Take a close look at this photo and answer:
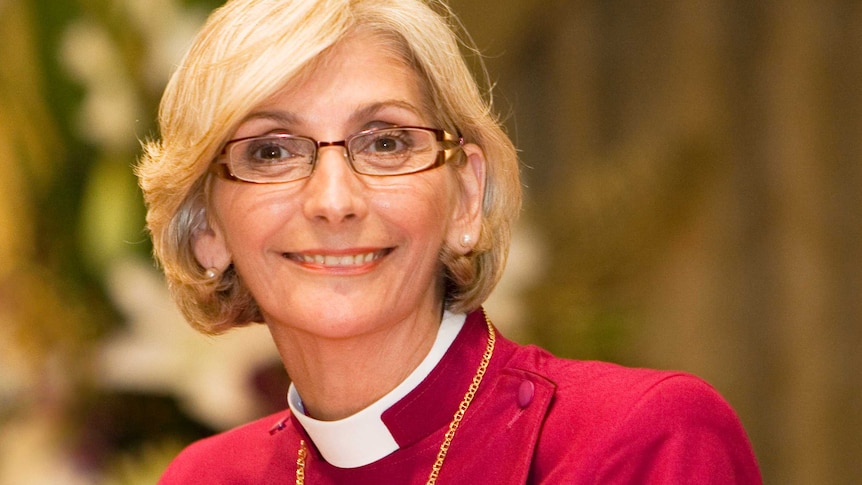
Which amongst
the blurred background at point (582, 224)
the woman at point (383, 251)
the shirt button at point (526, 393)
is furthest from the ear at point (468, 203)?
the blurred background at point (582, 224)

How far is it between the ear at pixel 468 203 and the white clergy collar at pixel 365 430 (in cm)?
14

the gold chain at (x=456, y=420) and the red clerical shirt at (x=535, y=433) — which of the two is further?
the gold chain at (x=456, y=420)

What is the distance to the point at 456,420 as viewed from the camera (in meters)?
1.76

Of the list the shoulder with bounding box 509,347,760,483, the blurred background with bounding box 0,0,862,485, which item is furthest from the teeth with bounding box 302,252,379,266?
the blurred background with bounding box 0,0,862,485

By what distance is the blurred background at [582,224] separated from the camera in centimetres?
263

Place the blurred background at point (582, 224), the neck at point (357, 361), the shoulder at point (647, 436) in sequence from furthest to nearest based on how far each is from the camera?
the blurred background at point (582, 224) → the neck at point (357, 361) → the shoulder at point (647, 436)

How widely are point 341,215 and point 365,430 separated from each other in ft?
1.09

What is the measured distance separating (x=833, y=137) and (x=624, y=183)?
2.19ft

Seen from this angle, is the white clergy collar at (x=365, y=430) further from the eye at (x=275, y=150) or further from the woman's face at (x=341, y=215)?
the eye at (x=275, y=150)

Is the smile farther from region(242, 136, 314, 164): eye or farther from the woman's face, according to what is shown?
region(242, 136, 314, 164): eye

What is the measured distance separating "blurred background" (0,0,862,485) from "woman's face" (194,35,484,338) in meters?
0.89

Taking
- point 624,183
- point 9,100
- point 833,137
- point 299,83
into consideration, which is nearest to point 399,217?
point 299,83

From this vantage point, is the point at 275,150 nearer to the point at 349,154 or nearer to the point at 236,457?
the point at 349,154

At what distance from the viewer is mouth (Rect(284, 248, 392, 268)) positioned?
5.56 feet
